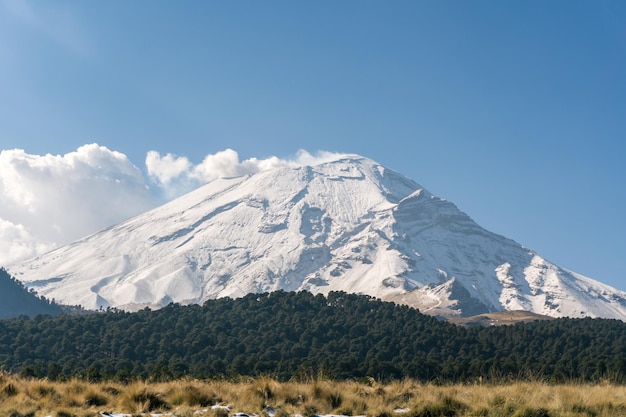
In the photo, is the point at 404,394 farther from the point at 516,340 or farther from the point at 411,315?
the point at 411,315

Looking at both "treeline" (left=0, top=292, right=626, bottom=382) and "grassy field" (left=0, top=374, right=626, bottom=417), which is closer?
"grassy field" (left=0, top=374, right=626, bottom=417)

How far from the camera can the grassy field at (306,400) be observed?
1859 centimetres

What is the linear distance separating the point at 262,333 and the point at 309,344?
1455cm

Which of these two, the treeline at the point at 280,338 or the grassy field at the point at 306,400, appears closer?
the grassy field at the point at 306,400

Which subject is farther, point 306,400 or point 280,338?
point 280,338

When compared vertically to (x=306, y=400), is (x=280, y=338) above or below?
below

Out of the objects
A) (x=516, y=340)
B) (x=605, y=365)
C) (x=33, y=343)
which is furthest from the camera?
(x=516, y=340)

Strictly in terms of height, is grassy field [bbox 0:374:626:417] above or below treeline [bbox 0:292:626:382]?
above

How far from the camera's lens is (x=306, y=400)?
796 inches

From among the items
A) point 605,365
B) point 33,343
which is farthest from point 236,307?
point 605,365

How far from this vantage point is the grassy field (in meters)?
18.6

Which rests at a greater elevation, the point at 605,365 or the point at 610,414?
the point at 610,414

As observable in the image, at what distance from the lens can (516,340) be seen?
151750mm

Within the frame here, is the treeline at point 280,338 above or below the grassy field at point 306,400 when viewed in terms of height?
below
